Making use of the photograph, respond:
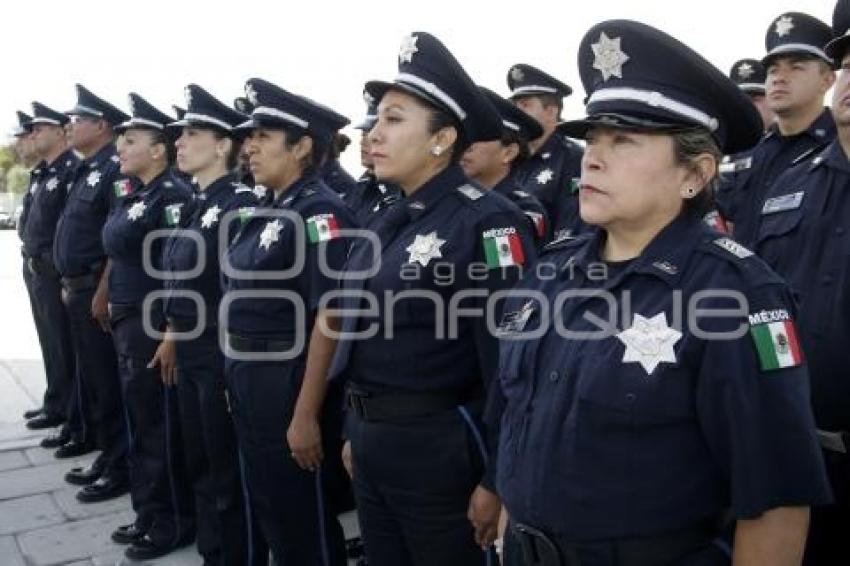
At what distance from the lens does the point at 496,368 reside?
7.79ft

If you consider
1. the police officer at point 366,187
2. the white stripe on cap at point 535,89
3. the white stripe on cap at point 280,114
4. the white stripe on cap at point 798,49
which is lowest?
the police officer at point 366,187

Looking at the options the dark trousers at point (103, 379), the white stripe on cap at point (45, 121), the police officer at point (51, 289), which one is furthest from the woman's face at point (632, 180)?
the white stripe on cap at point (45, 121)

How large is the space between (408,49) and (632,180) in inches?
49.3

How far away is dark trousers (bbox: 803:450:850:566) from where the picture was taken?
2.21m

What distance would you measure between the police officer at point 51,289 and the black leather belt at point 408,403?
4056 millimetres

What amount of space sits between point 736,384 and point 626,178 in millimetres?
501

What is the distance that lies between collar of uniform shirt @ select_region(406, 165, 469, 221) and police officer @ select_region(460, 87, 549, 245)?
1.29 meters

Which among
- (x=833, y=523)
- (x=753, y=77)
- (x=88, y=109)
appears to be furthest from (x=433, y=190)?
(x=753, y=77)

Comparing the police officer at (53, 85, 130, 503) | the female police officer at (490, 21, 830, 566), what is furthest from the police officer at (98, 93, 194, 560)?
the female police officer at (490, 21, 830, 566)

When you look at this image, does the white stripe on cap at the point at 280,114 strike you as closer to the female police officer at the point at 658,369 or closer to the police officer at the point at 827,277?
the female police officer at the point at 658,369

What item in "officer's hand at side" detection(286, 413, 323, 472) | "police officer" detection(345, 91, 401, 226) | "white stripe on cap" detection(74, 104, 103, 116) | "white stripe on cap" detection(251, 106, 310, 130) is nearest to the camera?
"officer's hand at side" detection(286, 413, 323, 472)

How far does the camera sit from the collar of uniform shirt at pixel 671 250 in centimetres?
163

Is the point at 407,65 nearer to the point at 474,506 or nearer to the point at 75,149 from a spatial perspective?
the point at 474,506

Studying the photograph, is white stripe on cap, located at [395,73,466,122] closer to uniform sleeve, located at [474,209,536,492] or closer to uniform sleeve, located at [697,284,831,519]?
uniform sleeve, located at [474,209,536,492]
